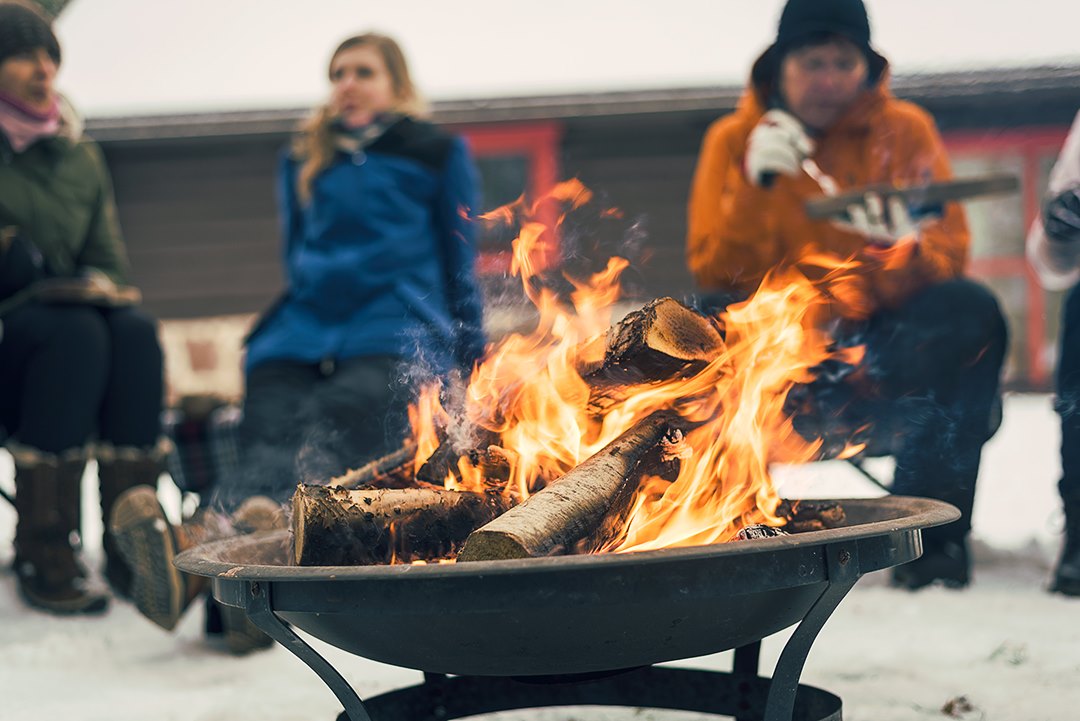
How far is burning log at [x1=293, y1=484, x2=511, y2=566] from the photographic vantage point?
56.6 inches

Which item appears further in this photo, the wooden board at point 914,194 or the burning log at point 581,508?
the wooden board at point 914,194

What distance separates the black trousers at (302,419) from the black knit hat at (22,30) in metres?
1.14

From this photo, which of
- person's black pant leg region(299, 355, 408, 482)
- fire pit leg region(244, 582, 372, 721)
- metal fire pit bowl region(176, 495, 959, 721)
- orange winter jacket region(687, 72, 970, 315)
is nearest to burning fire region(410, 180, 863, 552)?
metal fire pit bowl region(176, 495, 959, 721)

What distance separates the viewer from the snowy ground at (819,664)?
6.46 feet

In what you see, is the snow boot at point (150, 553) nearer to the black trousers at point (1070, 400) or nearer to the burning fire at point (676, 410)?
the burning fire at point (676, 410)

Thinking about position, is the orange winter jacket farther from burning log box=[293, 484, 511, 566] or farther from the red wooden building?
the red wooden building

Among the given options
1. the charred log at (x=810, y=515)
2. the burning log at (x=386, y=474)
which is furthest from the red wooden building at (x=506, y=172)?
the charred log at (x=810, y=515)

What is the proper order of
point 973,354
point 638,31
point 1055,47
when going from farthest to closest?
point 638,31 < point 1055,47 < point 973,354

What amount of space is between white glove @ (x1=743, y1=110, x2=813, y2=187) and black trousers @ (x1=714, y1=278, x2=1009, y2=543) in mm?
555

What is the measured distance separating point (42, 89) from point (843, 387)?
101 inches

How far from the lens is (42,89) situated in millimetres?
2957

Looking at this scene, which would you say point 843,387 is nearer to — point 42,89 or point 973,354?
point 973,354

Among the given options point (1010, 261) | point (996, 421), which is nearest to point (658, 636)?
point (996, 421)

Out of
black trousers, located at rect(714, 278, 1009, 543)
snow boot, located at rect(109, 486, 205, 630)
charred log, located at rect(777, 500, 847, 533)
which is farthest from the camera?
black trousers, located at rect(714, 278, 1009, 543)
